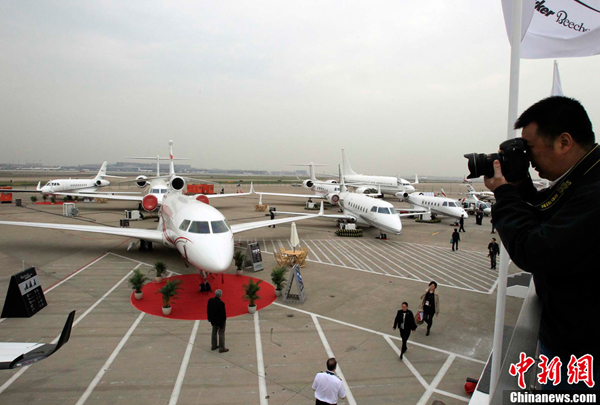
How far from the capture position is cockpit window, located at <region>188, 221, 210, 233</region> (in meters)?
11.5

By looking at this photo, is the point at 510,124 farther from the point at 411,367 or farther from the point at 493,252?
the point at 493,252

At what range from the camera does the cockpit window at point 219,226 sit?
38.3 ft

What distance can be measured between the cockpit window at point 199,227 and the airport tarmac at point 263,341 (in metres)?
3.10

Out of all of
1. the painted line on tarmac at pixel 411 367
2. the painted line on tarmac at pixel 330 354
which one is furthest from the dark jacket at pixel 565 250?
the painted line on tarmac at pixel 411 367

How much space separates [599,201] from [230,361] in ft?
24.5

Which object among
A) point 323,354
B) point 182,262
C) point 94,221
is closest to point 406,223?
point 182,262

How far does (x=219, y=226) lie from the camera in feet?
38.8

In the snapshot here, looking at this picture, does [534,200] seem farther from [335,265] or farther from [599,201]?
[335,265]

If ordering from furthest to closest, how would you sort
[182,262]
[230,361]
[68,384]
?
1. [182,262]
2. [230,361]
3. [68,384]

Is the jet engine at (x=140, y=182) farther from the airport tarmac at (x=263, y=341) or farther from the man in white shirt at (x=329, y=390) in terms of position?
the man in white shirt at (x=329, y=390)

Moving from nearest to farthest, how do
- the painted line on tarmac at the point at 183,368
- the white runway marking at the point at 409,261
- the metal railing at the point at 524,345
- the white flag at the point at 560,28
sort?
1. the metal railing at the point at 524,345
2. the white flag at the point at 560,28
3. the painted line on tarmac at the point at 183,368
4. the white runway marking at the point at 409,261

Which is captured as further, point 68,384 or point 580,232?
point 68,384

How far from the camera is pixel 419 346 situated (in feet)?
26.8

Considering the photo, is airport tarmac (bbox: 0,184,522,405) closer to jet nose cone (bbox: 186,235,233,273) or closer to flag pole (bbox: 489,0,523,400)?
jet nose cone (bbox: 186,235,233,273)
